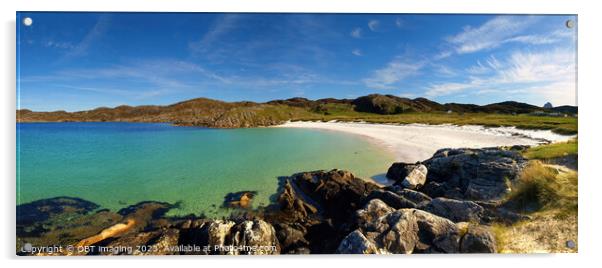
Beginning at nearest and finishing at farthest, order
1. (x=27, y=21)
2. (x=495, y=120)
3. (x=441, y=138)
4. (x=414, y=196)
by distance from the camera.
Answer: (x=27, y=21), (x=414, y=196), (x=495, y=120), (x=441, y=138)

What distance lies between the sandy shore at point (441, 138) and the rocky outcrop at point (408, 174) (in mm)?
515

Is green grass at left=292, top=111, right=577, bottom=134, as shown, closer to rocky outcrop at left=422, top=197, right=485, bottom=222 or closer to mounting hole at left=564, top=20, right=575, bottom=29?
mounting hole at left=564, top=20, right=575, bottom=29

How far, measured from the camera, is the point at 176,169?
→ 632cm

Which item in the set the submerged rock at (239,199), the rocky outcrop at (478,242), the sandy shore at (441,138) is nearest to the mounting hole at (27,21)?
the submerged rock at (239,199)

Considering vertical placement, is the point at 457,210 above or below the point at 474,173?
below

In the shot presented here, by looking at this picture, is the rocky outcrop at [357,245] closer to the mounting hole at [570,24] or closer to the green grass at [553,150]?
the green grass at [553,150]

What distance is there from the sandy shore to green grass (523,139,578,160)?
143 mm

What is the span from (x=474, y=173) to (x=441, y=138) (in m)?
Answer: 1.64

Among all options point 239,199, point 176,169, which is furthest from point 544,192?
Result: point 176,169

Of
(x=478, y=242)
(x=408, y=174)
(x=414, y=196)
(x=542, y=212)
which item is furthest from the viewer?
(x=408, y=174)

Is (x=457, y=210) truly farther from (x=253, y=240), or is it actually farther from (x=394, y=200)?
(x=253, y=240)
